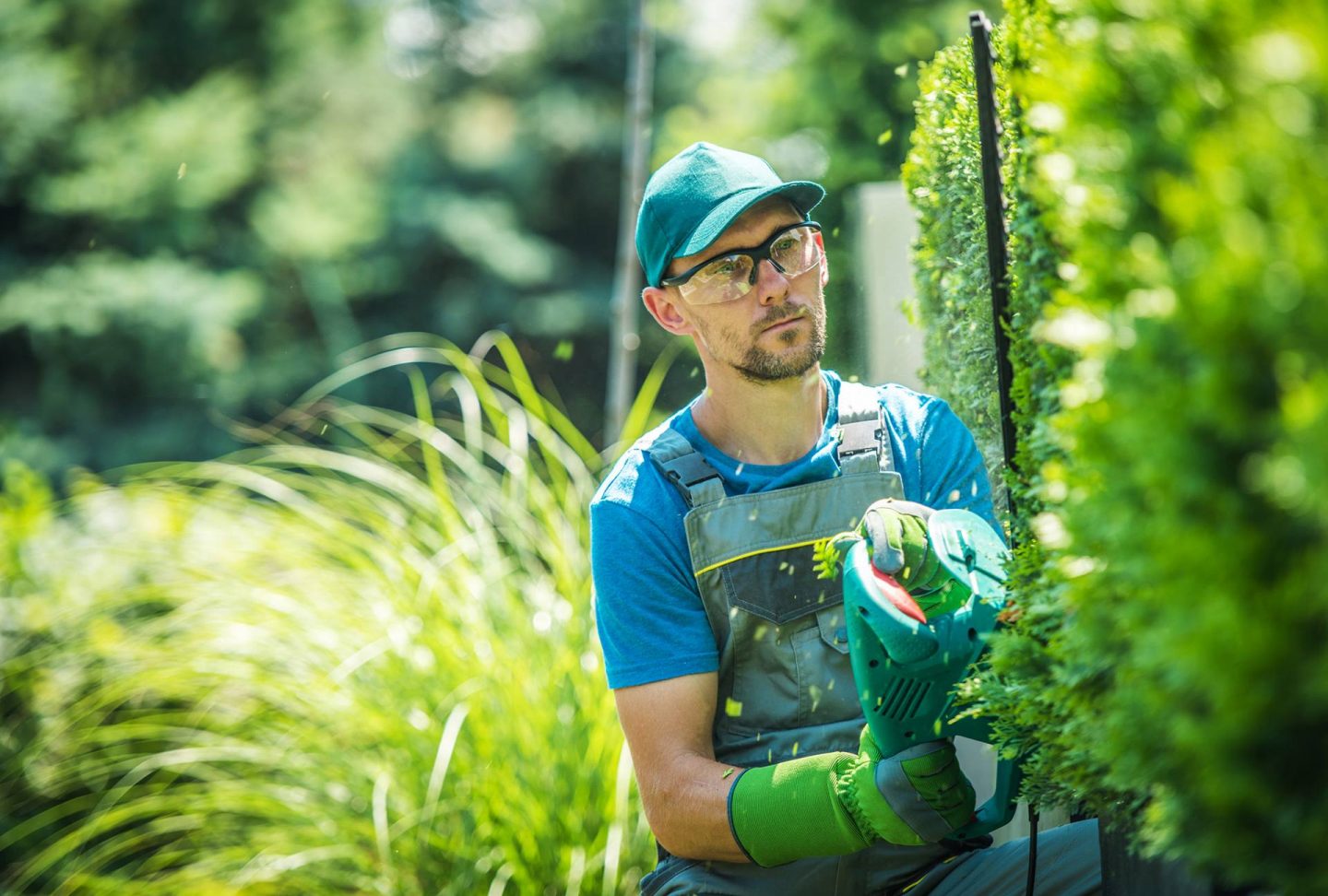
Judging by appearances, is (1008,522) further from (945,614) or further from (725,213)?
(725,213)

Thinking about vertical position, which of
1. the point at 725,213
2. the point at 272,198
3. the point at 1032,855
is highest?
the point at 272,198

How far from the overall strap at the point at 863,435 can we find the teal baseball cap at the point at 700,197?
37cm

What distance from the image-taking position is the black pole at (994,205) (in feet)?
4.82

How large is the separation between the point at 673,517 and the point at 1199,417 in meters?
1.30

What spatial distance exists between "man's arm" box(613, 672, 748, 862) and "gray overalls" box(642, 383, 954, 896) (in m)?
0.06

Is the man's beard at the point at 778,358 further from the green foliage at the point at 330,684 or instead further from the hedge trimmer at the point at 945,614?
the green foliage at the point at 330,684

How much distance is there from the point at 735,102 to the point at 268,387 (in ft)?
19.5

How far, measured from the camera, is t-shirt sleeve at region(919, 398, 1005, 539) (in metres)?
1.95

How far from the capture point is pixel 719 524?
6.47ft

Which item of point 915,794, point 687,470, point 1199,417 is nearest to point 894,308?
point 687,470

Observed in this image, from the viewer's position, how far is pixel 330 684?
3029mm

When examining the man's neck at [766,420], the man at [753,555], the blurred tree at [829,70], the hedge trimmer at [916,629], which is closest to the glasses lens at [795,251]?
the man at [753,555]

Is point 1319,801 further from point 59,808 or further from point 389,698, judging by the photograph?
point 59,808

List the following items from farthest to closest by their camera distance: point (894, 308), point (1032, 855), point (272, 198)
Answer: point (272, 198), point (894, 308), point (1032, 855)
